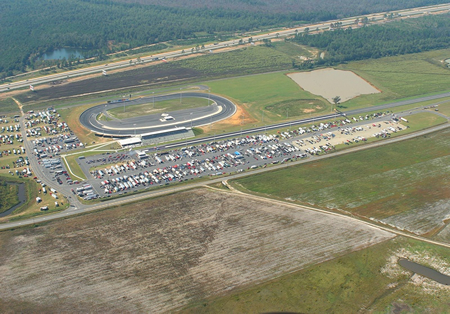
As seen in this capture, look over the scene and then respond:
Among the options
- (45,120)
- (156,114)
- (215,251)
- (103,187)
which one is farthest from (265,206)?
(45,120)

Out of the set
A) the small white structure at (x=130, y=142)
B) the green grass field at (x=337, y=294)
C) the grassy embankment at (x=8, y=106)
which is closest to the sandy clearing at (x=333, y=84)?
the small white structure at (x=130, y=142)

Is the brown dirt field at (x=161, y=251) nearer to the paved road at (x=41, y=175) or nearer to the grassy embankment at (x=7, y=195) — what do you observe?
the paved road at (x=41, y=175)

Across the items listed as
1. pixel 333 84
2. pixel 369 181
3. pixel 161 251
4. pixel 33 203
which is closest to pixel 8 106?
pixel 33 203

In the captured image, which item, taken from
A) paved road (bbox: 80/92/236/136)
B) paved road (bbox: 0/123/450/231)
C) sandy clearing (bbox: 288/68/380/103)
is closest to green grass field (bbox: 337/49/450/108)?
sandy clearing (bbox: 288/68/380/103)

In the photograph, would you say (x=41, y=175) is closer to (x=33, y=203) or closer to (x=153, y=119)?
(x=33, y=203)

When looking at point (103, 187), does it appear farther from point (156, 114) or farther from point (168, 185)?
point (156, 114)

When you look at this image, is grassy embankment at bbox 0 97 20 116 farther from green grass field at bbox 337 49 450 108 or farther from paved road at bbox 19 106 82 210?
green grass field at bbox 337 49 450 108
